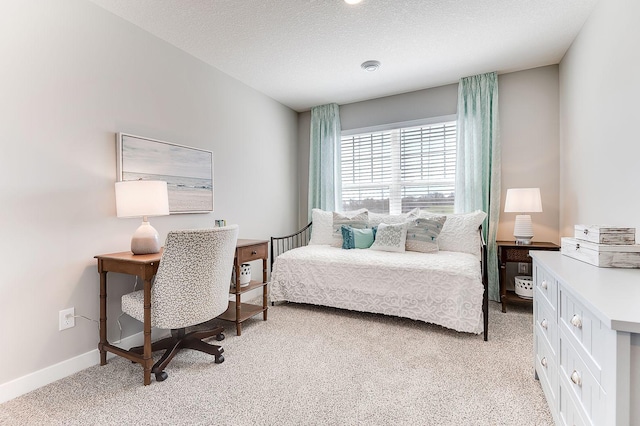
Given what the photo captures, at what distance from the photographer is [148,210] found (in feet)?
6.45

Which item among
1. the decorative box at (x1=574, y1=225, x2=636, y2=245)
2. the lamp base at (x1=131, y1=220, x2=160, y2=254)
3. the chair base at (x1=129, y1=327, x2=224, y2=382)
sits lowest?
the chair base at (x1=129, y1=327, x2=224, y2=382)

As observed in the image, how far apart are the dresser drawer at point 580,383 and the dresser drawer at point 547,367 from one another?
12 centimetres

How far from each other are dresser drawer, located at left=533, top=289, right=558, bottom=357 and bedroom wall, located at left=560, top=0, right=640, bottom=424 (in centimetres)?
73

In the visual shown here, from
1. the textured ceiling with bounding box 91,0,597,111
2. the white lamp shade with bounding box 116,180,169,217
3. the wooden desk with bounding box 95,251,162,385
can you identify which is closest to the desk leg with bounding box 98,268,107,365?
the wooden desk with bounding box 95,251,162,385

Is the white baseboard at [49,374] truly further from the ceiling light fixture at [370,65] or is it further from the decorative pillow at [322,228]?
the ceiling light fixture at [370,65]

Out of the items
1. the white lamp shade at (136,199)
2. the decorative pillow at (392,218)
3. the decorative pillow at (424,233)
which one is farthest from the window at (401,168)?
the white lamp shade at (136,199)

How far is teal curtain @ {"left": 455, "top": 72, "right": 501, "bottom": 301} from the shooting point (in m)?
3.27

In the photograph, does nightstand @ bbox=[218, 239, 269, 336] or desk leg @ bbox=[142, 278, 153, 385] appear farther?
nightstand @ bbox=[218, 239, 269, 336]

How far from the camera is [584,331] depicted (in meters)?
0.97

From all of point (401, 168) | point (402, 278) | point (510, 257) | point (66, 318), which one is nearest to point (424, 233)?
point (402, 278)

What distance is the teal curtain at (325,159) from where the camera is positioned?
411cm

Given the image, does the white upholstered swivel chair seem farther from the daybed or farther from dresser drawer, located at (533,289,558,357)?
dresser drawer, located at (533,289,558,357)

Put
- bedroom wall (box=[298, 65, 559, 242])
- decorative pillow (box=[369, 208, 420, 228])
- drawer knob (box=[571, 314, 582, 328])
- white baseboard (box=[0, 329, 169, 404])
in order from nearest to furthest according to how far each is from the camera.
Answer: drawer knob (box=[571, 314, 582, 328]), white baseboard (box=[0, 329, 169, 404]), bedroom wall (box=[298, 65, 559, 242]), decorative pillow (box=[369, 208, 420, 228])

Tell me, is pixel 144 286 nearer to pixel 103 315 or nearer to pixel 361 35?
pixel 103 315
